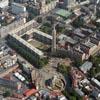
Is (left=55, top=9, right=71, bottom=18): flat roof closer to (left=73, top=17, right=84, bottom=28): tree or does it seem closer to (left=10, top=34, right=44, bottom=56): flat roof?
(left=73, top=17, right=84, bottom=28): tree

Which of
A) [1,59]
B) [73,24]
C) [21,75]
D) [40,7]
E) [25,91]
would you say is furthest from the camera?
[40,7]

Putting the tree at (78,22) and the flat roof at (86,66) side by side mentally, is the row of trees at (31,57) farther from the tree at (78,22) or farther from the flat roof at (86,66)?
the tree at (78,22)

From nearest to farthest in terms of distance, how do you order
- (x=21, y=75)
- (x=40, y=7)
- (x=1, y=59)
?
(x=21, y=75) < (x=1, y=59) < (x=40, y=7)

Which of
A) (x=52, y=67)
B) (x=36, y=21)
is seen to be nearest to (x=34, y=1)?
(x=36, y=21)

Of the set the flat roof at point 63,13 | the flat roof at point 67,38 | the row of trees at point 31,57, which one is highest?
the flat roof at point 63,13

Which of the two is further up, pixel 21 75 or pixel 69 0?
pixel 69 0

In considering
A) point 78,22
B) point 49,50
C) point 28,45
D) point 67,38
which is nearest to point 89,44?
point 67,38

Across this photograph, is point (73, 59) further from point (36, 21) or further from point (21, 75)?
point (36, 21)

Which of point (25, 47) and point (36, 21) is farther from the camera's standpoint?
point (36, 21)

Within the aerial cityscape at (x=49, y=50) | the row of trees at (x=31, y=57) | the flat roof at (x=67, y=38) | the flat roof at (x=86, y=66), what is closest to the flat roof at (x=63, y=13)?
the aerial cityscape at (x=49, y=50)
